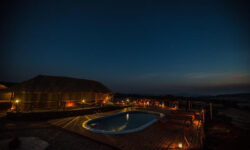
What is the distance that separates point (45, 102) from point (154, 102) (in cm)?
1315

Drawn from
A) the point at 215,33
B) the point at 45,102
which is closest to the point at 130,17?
the point at 215,33

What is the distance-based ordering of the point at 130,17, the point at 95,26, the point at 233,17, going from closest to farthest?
the point at 233,17, the point at 130,17, the point at 95,26

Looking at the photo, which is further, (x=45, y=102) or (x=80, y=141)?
(x=45, y=102)

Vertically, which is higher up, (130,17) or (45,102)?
(130,17)

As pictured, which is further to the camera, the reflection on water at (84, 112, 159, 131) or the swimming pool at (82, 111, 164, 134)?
the reflection on water at (84, 112, 159, 131)

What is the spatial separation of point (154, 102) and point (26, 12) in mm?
30700

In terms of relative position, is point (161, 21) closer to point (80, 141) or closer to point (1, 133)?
point (80, 141)

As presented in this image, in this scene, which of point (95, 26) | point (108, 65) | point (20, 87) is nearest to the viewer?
point (20, 87)

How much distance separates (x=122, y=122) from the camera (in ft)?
31.8

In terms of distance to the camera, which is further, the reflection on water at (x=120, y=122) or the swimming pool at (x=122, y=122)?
the reflection on water at (x=120, y=122)

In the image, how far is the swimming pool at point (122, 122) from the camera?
293 inches

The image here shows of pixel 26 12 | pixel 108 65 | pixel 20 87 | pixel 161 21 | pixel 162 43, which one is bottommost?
pixel 20 87

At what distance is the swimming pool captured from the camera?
7453 mm

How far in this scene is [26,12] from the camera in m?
22.4
